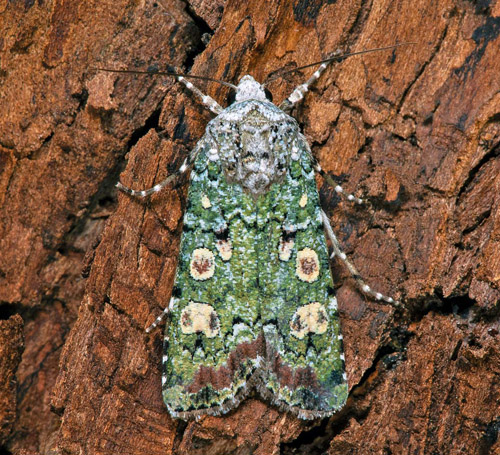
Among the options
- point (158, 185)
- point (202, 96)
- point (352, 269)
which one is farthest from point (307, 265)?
point (202, 96)

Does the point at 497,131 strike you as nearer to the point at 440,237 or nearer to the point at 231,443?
the point at 440,237

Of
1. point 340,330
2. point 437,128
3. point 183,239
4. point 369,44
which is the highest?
point 369,44

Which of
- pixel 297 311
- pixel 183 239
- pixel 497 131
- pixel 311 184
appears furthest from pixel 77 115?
pixel 497 131

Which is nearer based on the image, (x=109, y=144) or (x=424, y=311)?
(x=424, y=311)

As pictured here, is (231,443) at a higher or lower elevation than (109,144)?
lower

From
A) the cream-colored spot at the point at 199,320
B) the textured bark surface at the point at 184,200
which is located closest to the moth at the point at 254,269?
the cream-colored spot at the point at 199,320

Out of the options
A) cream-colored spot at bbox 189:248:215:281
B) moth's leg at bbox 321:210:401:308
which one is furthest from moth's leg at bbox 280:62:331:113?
cream-colored spot at bbox 189:248:215:281

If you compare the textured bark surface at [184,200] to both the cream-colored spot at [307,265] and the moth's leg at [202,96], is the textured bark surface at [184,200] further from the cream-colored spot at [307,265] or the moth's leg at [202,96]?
the cream-colored spot at [307,265]
